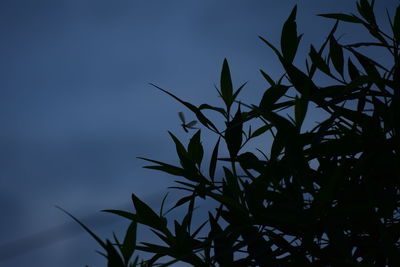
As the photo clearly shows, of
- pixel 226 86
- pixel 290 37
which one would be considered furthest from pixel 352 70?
pixel 226 86

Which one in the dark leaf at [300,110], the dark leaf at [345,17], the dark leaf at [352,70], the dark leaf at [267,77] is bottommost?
the dark leaf at [300,110]

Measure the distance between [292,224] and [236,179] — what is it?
0.56ft

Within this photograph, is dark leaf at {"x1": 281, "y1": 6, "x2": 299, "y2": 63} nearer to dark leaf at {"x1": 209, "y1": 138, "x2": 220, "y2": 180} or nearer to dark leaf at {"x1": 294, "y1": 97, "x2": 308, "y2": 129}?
dark leaf at {"x1": 294, "y1": 97, "x2": 308, "y2": 129}

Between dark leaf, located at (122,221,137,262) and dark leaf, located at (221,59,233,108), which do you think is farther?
dark leaf, located at (221,59,233,108)

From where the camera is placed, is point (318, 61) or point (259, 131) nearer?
point (318, 61)

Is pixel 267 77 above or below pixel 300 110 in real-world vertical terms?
above

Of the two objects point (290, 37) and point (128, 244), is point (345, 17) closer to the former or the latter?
point (290, 37)

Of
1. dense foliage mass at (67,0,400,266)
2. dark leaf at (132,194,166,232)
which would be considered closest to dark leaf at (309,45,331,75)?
dense foliage mass at (67,0,400,266)

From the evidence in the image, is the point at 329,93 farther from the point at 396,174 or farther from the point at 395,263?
the point at 395,263

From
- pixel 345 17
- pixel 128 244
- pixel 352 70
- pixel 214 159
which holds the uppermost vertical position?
pixel 345 17

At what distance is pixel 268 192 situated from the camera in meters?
0.77

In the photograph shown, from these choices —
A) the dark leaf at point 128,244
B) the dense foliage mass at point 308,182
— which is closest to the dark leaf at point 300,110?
the dense foliage mass at point 308,182

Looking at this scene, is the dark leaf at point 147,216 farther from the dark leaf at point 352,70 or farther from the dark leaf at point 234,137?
the dark leaf at point 352,70

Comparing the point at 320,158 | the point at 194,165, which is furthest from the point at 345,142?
the point at 194,165
